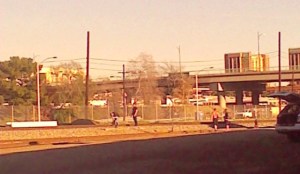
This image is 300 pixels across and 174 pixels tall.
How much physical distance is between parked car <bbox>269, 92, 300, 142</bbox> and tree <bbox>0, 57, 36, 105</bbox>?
244 feet

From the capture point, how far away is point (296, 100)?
2428 cm

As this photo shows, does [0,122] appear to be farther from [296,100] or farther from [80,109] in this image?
[296,100]

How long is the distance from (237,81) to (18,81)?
130 ft

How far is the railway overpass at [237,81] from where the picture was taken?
111688 mm

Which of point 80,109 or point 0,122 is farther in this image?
point 80,109

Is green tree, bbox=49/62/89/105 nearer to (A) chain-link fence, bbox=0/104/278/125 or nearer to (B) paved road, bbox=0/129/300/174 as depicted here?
(A) chain-link fence, bbox=0/104/278/125

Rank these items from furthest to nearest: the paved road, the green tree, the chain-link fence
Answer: the green tree
the chain-link fence
the paved road

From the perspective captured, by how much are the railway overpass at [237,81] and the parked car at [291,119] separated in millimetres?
82983

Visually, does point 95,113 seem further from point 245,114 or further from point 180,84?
point 180,84

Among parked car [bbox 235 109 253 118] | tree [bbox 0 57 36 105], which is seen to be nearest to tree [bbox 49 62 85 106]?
tree [bbox 0 57 36 105]

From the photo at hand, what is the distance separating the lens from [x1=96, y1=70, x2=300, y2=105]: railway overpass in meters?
112

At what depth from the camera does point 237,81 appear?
118m

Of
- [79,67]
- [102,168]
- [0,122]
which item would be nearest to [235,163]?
[102,168]

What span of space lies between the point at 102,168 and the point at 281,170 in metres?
5.01
